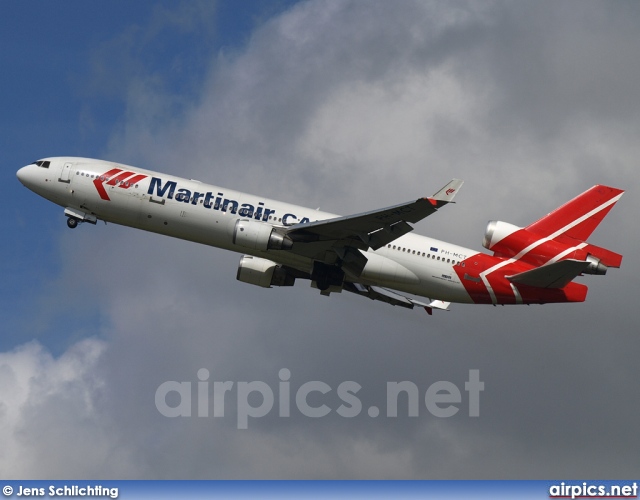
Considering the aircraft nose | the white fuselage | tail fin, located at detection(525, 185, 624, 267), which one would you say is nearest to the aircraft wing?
the white fuselage

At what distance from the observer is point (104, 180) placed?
5800 cm

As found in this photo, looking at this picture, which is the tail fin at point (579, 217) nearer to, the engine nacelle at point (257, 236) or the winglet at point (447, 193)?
the winglet at point (447, 193)

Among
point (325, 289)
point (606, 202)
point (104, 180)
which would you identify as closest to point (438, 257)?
point (325, 289)

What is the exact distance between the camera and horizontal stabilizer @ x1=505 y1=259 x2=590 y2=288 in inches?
2201

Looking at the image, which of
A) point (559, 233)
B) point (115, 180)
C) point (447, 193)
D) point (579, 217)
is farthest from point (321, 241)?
point (579, 217)

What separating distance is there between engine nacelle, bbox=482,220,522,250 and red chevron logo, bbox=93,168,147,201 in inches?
813

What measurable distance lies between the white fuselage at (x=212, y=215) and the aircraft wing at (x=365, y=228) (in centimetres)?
176

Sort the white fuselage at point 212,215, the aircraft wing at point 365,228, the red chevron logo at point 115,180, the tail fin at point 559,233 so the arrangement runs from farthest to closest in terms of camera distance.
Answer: the tail fin at point 559,233 → the red chevron logo at point 115,180 → the white fuselage at point 212,215 → the aircraft wing at point 365,228

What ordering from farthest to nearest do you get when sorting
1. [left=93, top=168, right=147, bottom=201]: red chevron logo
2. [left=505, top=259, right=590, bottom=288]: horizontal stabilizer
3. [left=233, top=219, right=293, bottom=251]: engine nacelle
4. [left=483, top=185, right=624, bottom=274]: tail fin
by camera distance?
[left=483, top=185, right=624, bottom=274]: tail fin → [left=93, top=168, right=147, bottom=201]: red chevron logo → [left=505, top=259, right=590, bottom=288]: horizontal stabilizer → [left=233, top=219, right=293, bottom=251]: engine nacelle

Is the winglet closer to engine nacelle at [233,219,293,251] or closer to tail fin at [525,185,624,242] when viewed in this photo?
engine nacelle at [233,219,293,251]

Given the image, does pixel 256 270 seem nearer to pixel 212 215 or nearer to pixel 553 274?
pixel 212 215

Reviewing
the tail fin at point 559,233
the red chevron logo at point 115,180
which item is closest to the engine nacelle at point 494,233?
the tail fin at point 559,233

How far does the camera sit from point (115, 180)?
57969 millimetres

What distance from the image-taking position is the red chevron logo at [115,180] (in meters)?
57.8
